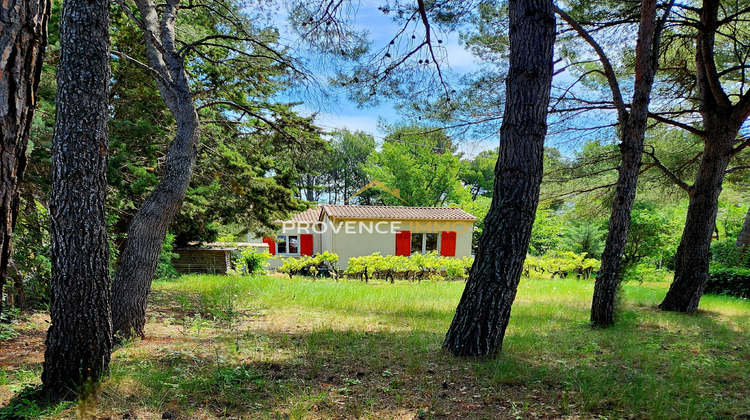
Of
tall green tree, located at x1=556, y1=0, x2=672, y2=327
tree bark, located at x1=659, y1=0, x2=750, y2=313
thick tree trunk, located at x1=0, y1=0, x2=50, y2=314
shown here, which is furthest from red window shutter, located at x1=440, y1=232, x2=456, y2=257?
thick tree trunk, located at x1=0, y1=0, x2=50, y2=314

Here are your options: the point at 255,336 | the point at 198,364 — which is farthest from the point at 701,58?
the point at 198,364

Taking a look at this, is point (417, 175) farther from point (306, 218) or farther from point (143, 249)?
point (143, 249)

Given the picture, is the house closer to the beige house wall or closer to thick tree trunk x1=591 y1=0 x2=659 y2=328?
the beige house wall

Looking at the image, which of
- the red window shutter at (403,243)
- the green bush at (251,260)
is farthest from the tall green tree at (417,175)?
the green bush at (251,260)

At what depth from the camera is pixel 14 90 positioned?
1441 mm

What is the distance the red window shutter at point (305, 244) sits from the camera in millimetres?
21781

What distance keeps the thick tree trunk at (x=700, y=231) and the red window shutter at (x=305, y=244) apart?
1751cm

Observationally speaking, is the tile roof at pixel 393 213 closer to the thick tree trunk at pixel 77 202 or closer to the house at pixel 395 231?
the house at pixel 395 231

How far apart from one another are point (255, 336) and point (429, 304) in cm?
385

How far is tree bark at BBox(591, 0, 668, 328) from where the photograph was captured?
5.11m

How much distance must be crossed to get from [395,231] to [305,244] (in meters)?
6.06

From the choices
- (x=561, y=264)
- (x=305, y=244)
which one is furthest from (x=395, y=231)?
(x=561, y=264)

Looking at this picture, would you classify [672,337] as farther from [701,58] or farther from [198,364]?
[198,364]

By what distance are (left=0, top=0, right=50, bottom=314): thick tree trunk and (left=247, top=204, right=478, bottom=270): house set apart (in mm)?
15846
